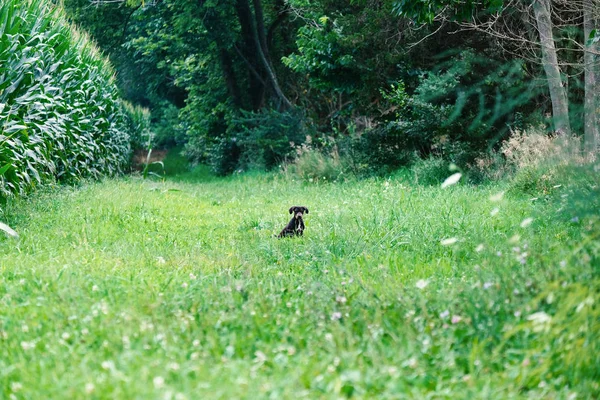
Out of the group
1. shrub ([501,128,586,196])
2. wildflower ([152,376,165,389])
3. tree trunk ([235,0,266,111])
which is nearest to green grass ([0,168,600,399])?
wildflower ([152,376,165,389])

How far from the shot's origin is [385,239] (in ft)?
22.0

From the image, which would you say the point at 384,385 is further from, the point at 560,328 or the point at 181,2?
the point at 181,2

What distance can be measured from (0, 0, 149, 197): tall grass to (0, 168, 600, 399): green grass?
5.24 ft

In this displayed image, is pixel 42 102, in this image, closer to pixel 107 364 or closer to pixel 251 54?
pixel 107 364

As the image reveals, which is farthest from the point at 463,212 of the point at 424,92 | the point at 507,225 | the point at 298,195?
the point at 424,92

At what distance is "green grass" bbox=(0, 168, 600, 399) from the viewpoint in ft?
9.41

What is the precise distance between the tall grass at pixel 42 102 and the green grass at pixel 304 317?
1.60m

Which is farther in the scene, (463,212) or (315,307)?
(463,212)

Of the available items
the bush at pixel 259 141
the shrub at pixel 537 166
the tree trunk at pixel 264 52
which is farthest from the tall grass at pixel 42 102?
the tree trunk at pixel 264 52

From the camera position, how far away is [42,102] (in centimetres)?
919

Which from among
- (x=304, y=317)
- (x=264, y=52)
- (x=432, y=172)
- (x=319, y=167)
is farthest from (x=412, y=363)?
(x=264, y=52)

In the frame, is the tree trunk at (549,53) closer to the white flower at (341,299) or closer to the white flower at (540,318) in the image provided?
the white flower at (341,299)

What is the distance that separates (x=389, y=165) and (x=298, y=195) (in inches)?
→ 148

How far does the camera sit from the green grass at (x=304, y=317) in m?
2.87
